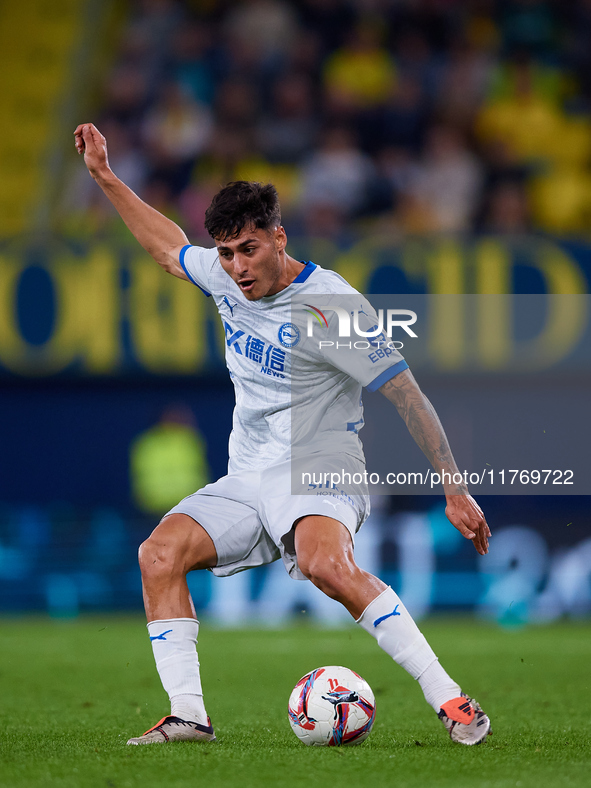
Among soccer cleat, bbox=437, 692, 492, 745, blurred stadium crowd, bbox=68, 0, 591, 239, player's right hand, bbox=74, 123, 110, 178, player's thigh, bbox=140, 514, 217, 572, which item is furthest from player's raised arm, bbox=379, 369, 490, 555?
blurred stadium crowd, bbox=68, 0, 591, 239

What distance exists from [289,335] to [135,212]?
98cm

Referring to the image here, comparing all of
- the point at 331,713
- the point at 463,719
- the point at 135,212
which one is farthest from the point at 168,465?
the point at 463,719

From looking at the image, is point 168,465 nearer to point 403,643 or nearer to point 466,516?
Result: point 403,643

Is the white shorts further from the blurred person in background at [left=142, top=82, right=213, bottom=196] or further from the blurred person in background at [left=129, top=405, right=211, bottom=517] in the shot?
the blurred person in background at [left=142, top=82, right=213, bottom=196]

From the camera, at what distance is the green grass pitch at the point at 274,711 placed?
361 cm

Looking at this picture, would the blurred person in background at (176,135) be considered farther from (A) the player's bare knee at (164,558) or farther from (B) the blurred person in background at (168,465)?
(A) the player's bare knee at (164,558)

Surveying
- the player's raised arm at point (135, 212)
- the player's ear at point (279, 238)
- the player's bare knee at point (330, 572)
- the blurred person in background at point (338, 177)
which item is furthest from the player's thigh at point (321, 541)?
the blurred person in background at point (338, 177)

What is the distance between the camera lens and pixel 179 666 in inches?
168

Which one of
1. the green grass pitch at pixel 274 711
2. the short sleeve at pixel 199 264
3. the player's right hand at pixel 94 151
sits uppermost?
the player's right hand at pixel 94 151

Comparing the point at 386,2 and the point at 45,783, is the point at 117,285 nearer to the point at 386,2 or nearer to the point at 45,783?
the point at 386,2

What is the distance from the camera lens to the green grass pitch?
3607mm

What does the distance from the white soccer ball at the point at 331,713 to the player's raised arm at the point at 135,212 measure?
5.91 ft

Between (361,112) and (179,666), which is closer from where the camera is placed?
(179,666)

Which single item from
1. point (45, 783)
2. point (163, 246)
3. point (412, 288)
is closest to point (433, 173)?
point (412, 288)
